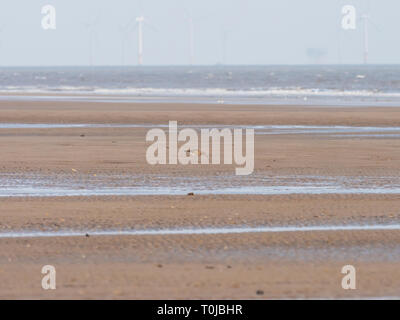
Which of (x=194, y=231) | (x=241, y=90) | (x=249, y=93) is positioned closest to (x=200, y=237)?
(x=194, y=231)

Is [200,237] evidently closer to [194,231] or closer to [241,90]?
[194,231]

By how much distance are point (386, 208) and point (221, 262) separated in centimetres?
417

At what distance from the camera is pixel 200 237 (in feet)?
34.2

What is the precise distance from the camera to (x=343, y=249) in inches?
387

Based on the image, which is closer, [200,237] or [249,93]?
[200,237]

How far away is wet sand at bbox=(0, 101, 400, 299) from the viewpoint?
817cm

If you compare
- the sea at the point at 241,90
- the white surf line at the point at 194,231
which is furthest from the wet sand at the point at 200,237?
the sea at the point at 241,90

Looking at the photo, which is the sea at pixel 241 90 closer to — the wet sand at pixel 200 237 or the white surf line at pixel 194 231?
the wet sand at pixel 200 237

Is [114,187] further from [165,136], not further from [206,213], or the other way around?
[165,136]

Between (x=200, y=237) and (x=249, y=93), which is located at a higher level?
(x=200, y=237)

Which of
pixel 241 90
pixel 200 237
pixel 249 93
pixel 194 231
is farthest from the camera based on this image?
pixel 241 90

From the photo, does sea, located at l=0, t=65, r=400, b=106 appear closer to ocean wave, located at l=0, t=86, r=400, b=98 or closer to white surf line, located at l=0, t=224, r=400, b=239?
ocean wave, located at l=0, t=86, r=400, b=98

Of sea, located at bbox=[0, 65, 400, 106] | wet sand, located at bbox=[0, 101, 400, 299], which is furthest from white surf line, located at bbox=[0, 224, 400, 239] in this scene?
sea, located at bbox=[0, 65, 400, 106]
